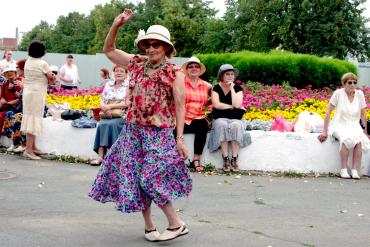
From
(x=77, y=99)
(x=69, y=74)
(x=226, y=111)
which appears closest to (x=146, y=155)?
(x=226, y=111)

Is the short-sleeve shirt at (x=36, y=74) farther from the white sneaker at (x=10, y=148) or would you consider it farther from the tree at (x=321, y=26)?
the tree at (x=321, y=26)

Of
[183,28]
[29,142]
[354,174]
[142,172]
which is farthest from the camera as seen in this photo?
[183,28]

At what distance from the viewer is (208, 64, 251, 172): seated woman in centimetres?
1048

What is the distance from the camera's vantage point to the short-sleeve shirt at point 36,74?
442 inches

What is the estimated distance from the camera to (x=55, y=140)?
11969 millimetres

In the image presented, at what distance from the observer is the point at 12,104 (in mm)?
12406

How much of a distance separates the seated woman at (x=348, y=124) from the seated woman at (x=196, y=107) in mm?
1807

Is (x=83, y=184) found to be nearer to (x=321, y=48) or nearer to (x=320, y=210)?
(x=320, y=210)

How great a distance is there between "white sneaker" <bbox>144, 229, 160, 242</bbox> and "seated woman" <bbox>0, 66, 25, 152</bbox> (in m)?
6.55

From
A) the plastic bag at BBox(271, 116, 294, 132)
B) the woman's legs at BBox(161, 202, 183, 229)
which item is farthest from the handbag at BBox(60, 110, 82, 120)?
the woman's legs at BBox(161, 202, 183, 229)

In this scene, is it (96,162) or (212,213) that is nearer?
(212,213)

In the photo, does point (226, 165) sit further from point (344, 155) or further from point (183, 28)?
point (183, 28)

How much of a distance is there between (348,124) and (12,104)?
5.81m

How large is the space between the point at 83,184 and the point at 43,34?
88372 millimetres
